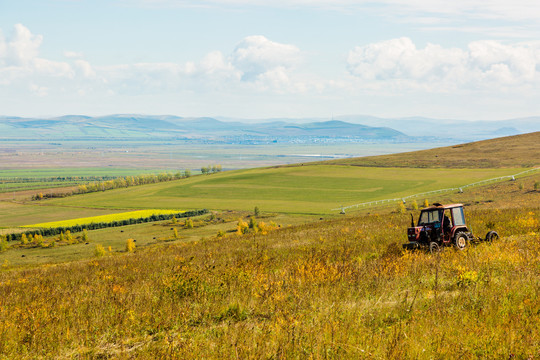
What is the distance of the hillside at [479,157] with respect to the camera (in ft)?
389

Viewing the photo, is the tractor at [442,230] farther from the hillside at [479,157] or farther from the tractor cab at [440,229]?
the hillside at [479,157]

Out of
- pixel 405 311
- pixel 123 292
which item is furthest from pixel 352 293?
pixel 123 292

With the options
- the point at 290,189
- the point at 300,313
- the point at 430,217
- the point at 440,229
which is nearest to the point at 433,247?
the point at 440,229

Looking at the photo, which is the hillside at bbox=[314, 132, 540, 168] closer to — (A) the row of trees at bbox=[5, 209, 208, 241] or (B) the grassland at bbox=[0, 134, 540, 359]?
(A) the row of trees at bbox=[5, 209, 208, 241]

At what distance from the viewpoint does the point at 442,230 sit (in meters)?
18.3

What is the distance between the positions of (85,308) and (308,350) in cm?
523

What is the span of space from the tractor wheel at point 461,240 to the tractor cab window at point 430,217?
963 mm

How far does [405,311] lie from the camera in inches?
329

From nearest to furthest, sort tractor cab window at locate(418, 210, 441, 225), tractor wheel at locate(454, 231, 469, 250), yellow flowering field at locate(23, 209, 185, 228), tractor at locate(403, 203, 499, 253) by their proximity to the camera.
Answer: tractor wheel at locate(454, 231, 469, 250) < tractor at locate(403, 203, 499, 253) < tractor cab window at locate(418, 210, 441, 225) < yellow flowering field at locate(23, 209, 185, 228)

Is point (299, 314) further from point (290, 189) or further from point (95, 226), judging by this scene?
point (290, 189)

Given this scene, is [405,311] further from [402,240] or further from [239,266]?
[402,240]

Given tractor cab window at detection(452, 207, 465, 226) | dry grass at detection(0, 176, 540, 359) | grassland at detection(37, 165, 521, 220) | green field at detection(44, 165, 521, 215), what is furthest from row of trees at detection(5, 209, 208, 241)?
dry grass at detection(0, 176, 540, 359)

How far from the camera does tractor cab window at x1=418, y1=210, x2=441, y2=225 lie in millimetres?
18603

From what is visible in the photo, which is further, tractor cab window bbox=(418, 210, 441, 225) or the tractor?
tractor cab window bbox=(418, 210, 441, 225)
